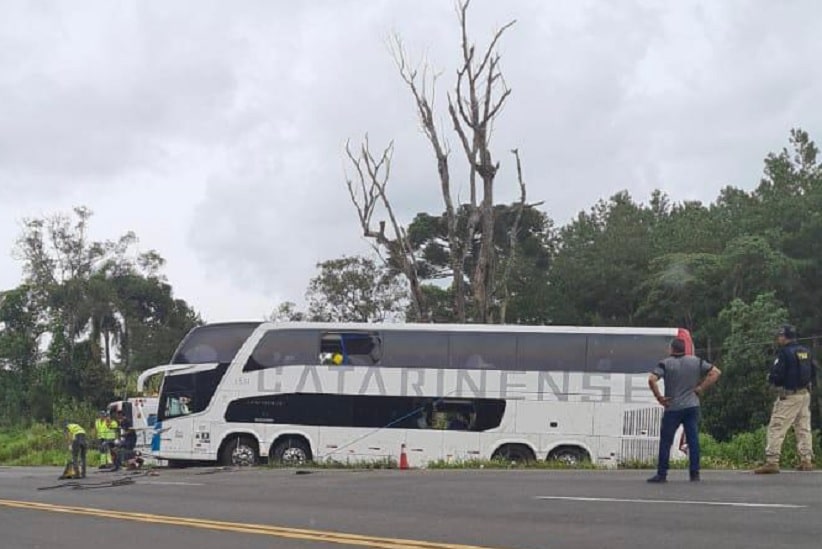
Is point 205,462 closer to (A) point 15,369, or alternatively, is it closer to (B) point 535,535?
(B) point 535,535

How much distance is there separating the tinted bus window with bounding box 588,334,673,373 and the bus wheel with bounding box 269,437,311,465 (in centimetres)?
693

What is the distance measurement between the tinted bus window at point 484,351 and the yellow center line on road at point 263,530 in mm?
12329

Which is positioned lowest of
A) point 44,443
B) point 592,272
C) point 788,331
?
point 44,443

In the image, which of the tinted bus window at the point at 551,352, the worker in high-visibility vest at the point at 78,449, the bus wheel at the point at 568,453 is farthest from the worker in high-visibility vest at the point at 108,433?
the bus wheel at the point at 568,453

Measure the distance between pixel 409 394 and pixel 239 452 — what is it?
4.34 metres

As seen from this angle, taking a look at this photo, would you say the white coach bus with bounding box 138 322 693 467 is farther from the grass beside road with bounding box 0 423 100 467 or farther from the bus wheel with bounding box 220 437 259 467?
the grass beside road with bounding box 0 423 100 467

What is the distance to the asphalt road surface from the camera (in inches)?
350

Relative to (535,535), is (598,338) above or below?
above

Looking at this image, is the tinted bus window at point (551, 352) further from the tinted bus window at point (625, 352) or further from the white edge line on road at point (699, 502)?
the white edge line on road at point (699, 502)

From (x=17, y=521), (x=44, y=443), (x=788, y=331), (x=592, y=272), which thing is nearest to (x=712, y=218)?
(x=592, y=272)

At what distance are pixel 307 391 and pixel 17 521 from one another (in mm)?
13410

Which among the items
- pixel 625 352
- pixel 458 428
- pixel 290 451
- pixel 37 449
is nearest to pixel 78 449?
pixel 290 451

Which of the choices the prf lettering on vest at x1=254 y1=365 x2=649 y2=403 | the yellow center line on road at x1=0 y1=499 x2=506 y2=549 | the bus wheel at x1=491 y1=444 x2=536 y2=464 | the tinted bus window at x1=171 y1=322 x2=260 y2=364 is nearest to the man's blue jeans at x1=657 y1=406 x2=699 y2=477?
the yellow center line on road at x1=0 y1=499 x2=506 y2=549

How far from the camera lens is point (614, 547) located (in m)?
8.25
